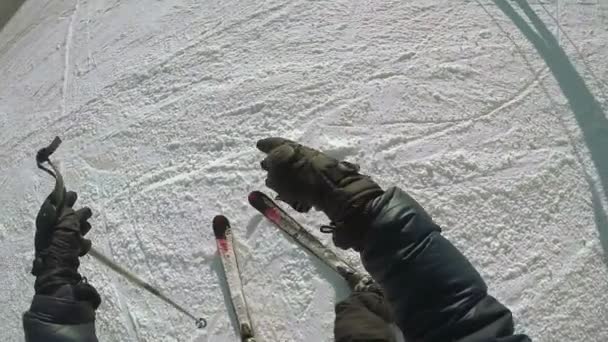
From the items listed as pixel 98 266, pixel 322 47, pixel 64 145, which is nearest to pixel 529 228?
pixel 322 47

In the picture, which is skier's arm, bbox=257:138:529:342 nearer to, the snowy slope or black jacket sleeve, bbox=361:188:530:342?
black jacket sleeve, bbox=361:188:530:342

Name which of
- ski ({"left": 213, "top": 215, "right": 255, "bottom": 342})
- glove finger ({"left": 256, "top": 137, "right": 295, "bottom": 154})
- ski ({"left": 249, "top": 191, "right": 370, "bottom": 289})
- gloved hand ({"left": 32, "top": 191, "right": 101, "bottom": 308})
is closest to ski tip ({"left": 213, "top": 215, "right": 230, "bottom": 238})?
ski ({"left": 213, "top": 215, "right": 255, "bottom": 342})

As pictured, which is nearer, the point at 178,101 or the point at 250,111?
the point at 250,111

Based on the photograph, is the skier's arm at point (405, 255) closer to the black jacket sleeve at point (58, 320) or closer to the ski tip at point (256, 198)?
the black jacket sleeve at point (58, 320)

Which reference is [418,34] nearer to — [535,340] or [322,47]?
[322,47]

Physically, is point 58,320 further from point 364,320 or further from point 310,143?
point 310,143

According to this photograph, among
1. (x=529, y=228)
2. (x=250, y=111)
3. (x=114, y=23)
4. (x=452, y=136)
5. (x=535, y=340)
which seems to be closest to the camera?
(x=535, y=340)

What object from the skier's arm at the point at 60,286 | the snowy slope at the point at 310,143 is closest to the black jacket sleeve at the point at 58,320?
the skier's arm at the point at 60,286
